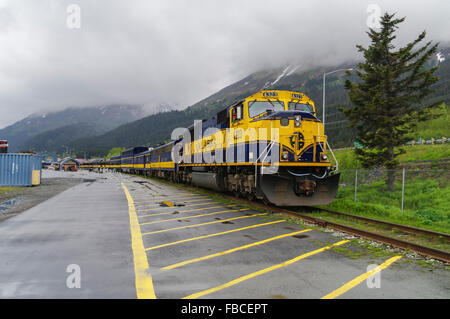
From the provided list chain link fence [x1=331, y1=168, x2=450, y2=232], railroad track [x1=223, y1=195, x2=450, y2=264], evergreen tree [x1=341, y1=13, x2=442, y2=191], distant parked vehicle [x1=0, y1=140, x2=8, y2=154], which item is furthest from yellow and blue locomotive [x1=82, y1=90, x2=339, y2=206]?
distant parked vehicle [x1=0, y1=140, x2=8, y2=154]

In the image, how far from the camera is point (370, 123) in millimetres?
17391

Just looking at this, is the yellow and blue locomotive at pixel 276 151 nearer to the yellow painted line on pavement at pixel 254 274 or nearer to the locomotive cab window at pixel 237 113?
the locomotive cab window at pixel 237 113

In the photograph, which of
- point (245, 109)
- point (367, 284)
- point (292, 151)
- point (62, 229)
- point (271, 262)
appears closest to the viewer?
point (367, 284)

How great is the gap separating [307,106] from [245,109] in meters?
2.54

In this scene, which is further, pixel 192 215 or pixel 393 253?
pixel 192 215

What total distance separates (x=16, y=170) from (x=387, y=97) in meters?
26.1

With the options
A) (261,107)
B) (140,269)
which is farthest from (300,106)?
(140,269)

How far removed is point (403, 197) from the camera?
37.7 ft

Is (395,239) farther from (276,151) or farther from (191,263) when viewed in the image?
(276,151)

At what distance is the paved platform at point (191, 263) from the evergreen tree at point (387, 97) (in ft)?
35.6

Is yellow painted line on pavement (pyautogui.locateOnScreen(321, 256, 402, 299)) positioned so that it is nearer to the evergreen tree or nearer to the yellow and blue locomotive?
the yellow and blue locomotive

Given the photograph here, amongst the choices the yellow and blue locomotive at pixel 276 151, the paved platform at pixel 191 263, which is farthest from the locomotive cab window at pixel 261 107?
the paved platform at pixel 191 263
